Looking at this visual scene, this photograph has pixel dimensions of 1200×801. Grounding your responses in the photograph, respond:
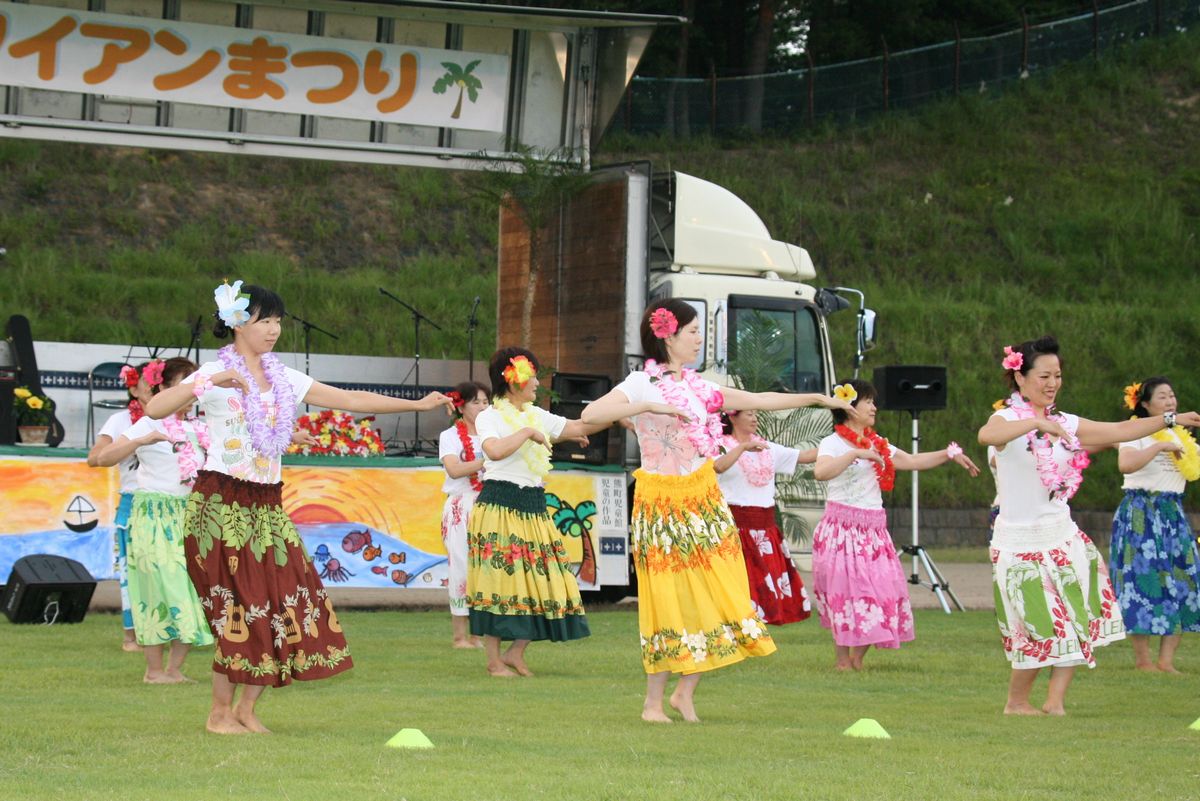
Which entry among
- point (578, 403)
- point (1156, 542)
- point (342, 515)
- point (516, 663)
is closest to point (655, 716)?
point (516, 663)

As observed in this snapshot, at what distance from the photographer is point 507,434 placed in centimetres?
891

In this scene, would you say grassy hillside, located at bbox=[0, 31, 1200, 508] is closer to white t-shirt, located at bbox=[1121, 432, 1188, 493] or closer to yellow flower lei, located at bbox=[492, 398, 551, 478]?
white t-shirt, located at bbox=[1121, 432, 1188, 493]

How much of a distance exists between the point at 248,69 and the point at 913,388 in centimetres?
637

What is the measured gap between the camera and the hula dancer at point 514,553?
9.06 meters

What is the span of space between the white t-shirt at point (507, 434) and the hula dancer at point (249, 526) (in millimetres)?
2144

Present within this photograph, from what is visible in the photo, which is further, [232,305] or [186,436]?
[186,436]

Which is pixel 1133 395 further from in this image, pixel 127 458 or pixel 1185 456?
pixel 127 458

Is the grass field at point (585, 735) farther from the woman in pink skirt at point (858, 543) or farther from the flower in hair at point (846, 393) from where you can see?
the flower in hair at point (846, 393)

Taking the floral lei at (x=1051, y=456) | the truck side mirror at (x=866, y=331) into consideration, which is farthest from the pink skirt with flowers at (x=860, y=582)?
the truck side mirror at (x=866, y=331)

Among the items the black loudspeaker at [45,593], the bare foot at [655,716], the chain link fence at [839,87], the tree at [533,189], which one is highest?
the chain link fence at [839,87]

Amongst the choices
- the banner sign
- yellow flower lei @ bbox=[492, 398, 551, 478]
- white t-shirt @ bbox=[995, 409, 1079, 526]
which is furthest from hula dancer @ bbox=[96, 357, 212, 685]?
the banner sign

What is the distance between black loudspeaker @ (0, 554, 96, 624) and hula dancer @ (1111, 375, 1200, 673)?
23.7ft

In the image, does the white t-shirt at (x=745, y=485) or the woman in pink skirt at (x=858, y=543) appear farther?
the white t-shirt at (x=745, y=485)

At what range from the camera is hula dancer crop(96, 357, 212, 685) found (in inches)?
342
